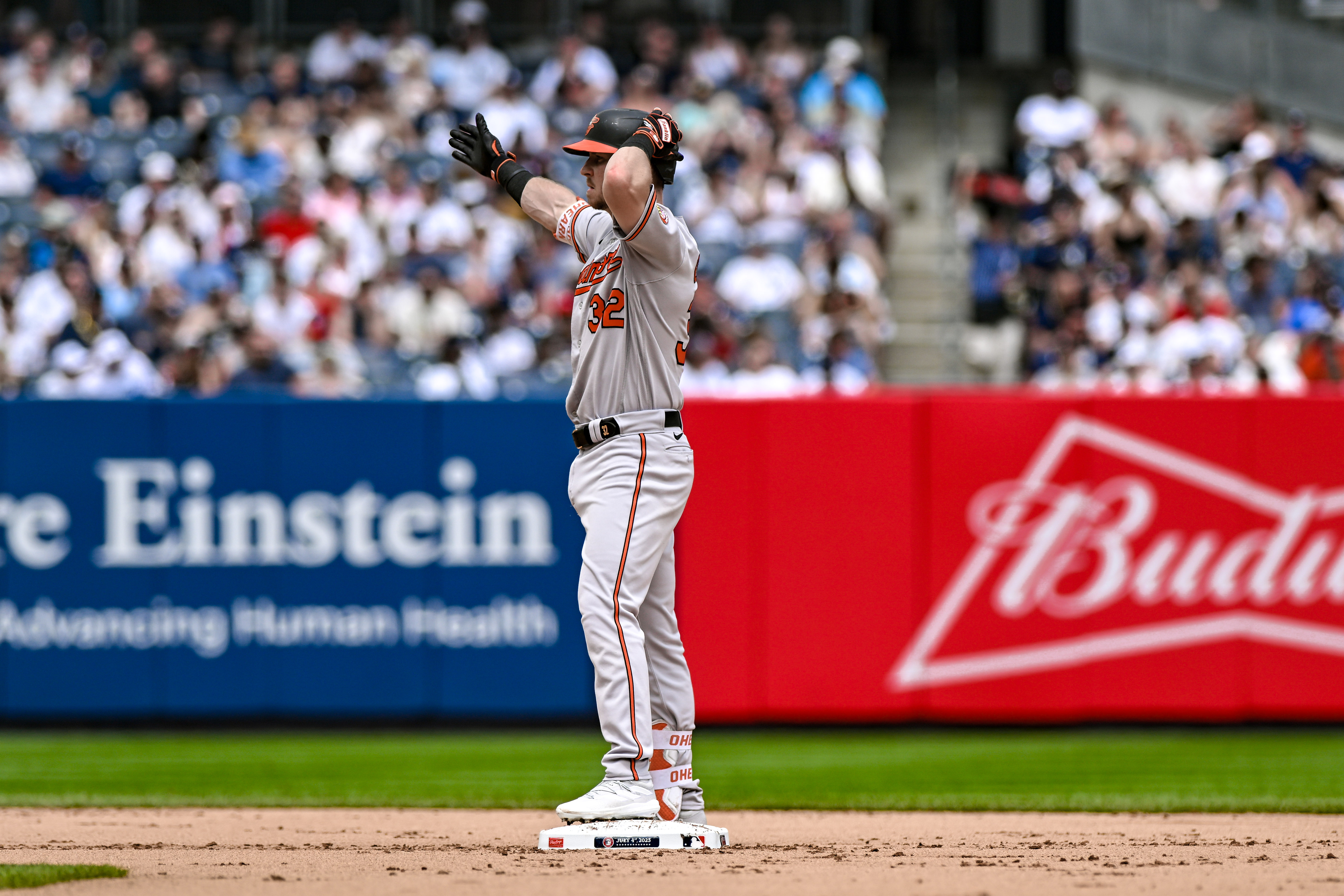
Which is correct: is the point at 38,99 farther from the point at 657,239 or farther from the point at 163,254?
the point at 657,239

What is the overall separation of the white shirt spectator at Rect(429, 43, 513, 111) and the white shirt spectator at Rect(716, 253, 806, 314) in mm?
3832

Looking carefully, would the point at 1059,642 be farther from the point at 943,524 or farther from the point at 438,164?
the point at 438,164

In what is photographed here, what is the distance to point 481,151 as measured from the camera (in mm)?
6180

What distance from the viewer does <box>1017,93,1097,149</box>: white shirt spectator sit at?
16625 mm

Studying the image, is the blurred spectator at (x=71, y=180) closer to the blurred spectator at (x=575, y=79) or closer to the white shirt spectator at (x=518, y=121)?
the white shirt spectator at (x=518, y=121)

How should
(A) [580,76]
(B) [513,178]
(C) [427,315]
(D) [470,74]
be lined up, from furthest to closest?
(D) [470,74] < (A) [580,76] < (C) [427,315] < (B) [513,178]

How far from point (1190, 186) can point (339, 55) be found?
7965mm

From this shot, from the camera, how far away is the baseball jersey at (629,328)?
5.69 m

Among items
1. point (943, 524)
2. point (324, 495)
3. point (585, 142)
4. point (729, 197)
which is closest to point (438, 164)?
point (729, 197)

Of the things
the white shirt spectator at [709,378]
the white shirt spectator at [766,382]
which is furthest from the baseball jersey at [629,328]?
the white shirt spectator at [709,378]

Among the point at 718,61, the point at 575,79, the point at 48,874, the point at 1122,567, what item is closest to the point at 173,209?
the point at 575,79

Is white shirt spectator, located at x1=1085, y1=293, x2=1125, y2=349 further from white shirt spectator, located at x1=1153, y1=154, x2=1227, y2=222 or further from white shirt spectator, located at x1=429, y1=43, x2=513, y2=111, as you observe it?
white shirt spectator, located at x1=429, y1=43, x2=513, y2=111

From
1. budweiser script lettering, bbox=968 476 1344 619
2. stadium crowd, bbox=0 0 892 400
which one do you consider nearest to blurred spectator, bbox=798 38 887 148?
stadium crowd, bbox=0 0 892 400

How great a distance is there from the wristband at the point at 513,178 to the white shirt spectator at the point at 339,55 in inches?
459
